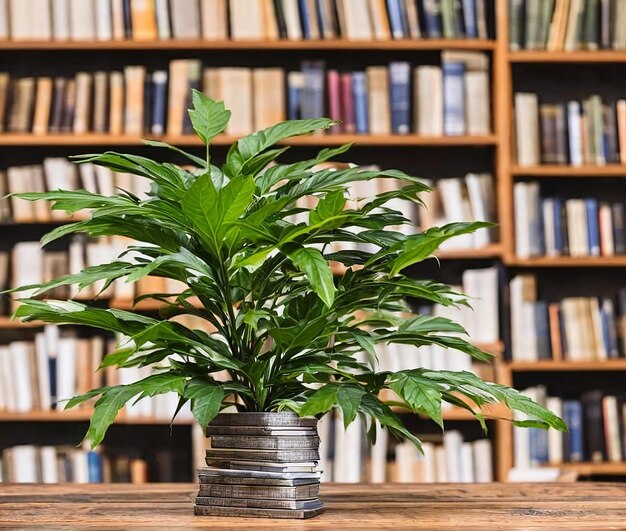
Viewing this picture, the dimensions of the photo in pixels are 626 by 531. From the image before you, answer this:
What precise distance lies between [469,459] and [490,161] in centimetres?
103

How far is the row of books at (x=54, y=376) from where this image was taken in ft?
10.6

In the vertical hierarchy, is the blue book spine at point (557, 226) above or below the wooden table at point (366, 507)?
above

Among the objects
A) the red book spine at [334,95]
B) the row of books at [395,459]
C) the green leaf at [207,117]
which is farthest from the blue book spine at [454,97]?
the green leaf at [207,117]

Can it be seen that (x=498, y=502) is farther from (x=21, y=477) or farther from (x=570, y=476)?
(x=21, y=477)

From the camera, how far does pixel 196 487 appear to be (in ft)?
5.99

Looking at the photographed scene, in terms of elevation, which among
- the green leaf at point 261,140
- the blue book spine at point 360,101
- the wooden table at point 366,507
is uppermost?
the blue book spine at point 360,101

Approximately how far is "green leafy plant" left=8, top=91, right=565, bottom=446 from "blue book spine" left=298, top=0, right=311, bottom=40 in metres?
1.87

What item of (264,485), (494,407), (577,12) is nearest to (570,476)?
(494,407)

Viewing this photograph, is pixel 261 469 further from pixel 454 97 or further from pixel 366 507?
pixel 454 97

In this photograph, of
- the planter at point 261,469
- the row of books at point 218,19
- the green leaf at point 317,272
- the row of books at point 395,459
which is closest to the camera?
the green leaf at point 317,272

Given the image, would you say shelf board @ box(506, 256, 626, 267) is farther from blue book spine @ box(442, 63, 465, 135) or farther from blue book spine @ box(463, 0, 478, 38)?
blue book spine @ box(463, 0, 478, 38)

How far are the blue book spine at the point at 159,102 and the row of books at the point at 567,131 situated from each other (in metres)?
1.17

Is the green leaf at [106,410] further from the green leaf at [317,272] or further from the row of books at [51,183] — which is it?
the row of books at [51,183]

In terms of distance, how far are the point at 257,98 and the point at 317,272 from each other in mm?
2116
